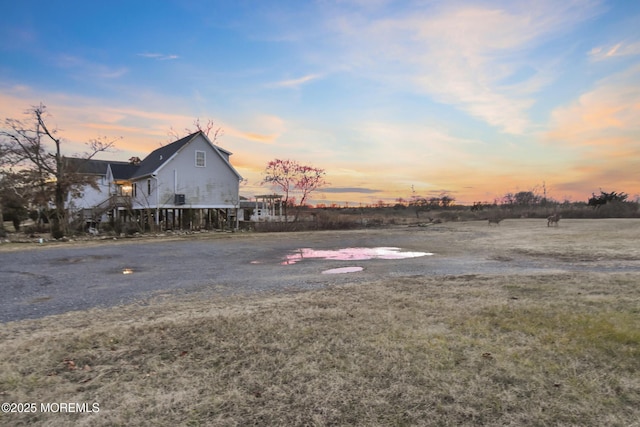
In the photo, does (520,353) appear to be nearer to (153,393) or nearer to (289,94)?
(153,393)

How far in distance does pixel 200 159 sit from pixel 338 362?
80.6 ft

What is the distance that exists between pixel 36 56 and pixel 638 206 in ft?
160

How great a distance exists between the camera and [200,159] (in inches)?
995

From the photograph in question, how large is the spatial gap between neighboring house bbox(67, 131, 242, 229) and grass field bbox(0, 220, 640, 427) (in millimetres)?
20428

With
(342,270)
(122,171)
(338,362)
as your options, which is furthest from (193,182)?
(338,362)

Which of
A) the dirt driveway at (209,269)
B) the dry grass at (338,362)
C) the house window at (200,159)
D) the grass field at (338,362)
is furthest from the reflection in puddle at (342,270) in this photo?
the house window at (200,159)

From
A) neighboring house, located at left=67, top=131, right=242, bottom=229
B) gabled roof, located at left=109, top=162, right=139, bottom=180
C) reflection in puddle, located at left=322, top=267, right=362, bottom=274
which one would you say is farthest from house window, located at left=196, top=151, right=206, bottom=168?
reflection in puddle, located at left=322, top=267, right=362, bottom=274

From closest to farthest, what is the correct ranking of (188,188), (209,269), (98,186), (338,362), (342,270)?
(338,362)
(342,270)
(209,269)
(188,188)
(98,186)

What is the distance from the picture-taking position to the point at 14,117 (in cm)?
2003

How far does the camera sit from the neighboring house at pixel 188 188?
24.1m

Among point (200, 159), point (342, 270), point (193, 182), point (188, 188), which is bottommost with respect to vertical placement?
point (342, 270)

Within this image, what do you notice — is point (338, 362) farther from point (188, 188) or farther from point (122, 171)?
point (122, 171)

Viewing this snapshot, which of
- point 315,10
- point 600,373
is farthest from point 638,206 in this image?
point 600,373

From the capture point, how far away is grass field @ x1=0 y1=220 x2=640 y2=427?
2.46m
